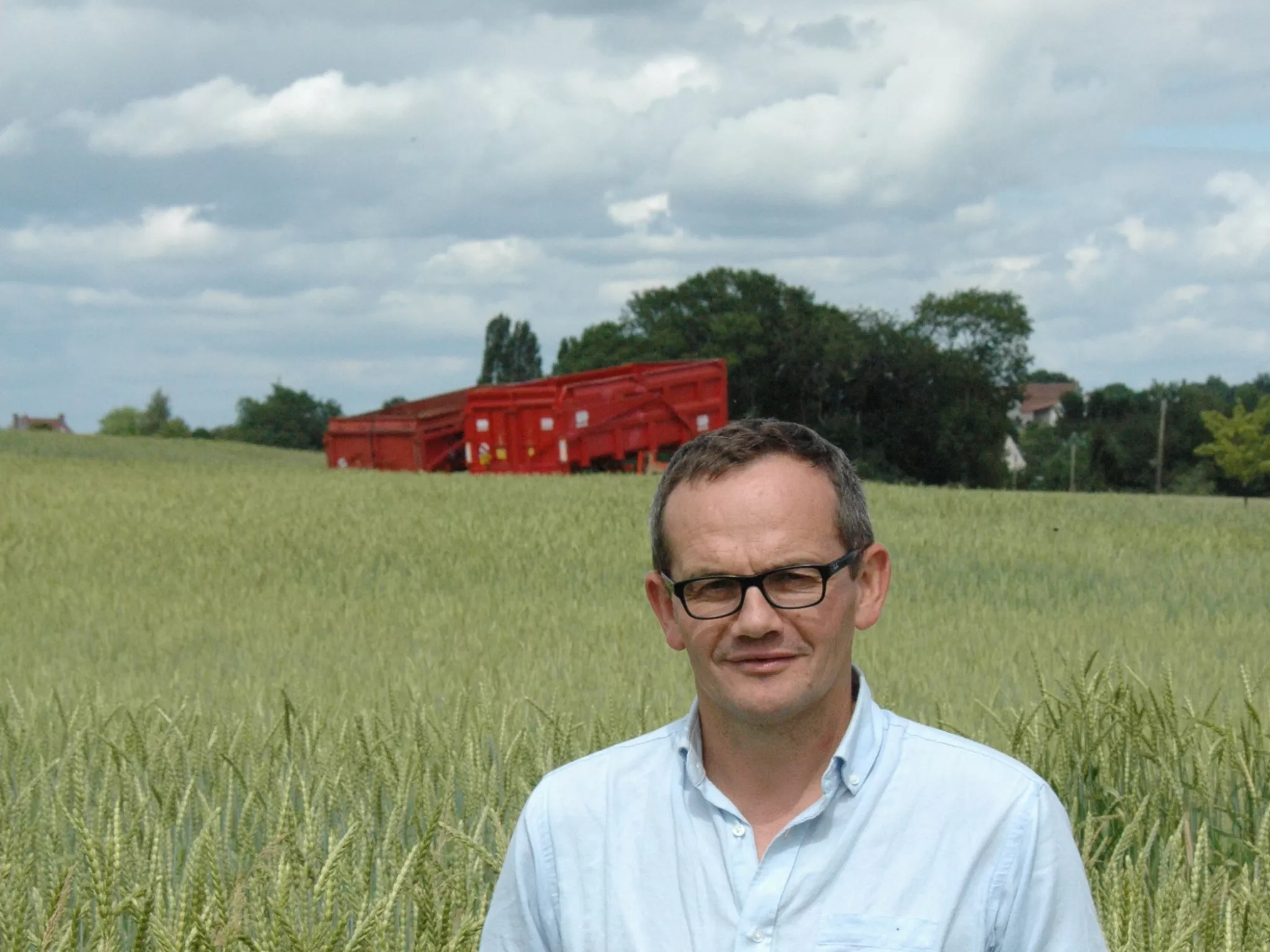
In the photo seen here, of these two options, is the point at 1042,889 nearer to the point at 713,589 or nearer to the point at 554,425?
the point at 713,589

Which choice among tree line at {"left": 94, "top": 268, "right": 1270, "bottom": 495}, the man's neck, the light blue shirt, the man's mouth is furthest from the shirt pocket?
tree line at {"left": 94, "top": 268, "right": 1270, "bottom": 495}

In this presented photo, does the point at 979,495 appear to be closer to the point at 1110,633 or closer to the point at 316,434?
the point at 1110,633

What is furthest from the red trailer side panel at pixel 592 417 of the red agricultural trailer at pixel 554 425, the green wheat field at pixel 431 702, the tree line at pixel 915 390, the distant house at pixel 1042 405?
the distant house at pixel 1042 405

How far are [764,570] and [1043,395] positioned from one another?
398ft

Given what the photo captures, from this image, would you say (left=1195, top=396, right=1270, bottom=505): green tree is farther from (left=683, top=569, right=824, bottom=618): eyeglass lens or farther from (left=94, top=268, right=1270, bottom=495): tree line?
(left=683, top=569, right=824, bottom=618): eyeglass lens

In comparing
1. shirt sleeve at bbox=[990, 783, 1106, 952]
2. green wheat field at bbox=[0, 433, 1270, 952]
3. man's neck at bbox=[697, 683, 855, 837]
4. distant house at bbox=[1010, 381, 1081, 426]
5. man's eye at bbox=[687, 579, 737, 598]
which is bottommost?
green wheat field at bbox=[0, 433, 1270, 952]

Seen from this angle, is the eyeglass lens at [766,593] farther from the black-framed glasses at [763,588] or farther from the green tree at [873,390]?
the green tree at [873,390]

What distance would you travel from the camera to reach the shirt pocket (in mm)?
1533

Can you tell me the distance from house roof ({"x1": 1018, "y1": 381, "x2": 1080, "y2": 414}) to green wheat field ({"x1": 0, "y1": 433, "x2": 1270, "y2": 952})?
103 m

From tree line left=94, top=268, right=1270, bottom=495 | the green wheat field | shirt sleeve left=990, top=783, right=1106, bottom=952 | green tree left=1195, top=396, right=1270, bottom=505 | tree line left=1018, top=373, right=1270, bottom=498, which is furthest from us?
tree line left=1018, top=373, right=1270, bottom=498

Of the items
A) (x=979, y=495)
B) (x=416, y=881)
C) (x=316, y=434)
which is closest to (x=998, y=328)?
(x=316, y=434)

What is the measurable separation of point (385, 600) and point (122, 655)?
179 centimetres

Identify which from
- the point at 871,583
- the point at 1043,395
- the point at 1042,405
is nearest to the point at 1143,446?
the point at 1042,405

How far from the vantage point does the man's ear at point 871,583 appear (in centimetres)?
170
